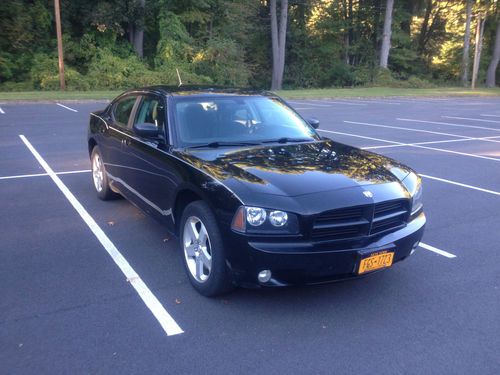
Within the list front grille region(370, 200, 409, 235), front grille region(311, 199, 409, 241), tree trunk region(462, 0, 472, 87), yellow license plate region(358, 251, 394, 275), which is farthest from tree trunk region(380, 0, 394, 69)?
yellow license plate region(358, 251, 394, 275)

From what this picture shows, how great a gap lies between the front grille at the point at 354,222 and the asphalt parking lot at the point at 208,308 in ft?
2.13

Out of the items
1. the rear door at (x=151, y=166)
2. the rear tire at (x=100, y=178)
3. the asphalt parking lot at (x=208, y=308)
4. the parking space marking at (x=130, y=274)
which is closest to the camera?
the asphalt parking lot at (x=208, y=308)

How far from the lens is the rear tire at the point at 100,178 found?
6699 millimetres

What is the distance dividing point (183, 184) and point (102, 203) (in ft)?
9.48

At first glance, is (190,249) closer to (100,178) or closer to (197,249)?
(197,249)

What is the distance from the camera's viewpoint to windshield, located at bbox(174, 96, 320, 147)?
4863 millimetres

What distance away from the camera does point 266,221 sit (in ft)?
11.9

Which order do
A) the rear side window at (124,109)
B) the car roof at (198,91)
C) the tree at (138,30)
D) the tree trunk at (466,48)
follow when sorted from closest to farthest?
the car roof at (198,91)
the rear side window at (124,109)
the tree at (138,30)
the tree trunk at (466,48)

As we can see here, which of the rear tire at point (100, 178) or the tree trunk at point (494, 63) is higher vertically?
the tree trunk at point (494, 63)

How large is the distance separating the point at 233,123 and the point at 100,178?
267 cm

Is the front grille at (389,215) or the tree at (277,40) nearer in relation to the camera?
the front grille at (389,215)

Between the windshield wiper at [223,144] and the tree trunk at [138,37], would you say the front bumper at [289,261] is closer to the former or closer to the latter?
the windshield wiper at [223,144]

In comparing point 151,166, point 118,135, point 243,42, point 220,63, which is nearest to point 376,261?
point 151,166

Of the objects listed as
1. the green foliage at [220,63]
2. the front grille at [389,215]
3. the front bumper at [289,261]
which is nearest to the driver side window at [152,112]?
the front bumper at [289,261]
